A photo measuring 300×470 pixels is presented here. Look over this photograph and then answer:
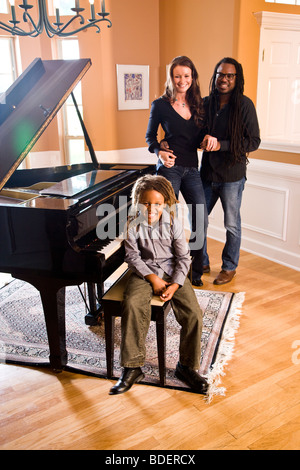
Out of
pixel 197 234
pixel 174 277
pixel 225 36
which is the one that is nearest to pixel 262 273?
pixel 197 234

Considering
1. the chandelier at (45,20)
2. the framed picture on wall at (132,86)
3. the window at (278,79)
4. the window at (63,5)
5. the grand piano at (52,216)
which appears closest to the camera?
the grand piano at (52,216)

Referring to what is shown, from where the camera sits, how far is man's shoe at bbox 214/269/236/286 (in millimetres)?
3246

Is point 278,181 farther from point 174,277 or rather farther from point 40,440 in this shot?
point 40,440

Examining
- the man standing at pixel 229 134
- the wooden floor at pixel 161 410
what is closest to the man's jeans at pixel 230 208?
the man standing at pixel 229 134

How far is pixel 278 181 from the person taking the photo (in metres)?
3.54

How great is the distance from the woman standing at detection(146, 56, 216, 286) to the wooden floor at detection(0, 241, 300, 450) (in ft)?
3.81

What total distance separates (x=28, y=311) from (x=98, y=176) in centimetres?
109

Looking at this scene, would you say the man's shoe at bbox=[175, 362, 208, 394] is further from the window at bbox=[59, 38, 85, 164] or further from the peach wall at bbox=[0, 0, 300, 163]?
the window at bbox=[59, 38, 85, 164]

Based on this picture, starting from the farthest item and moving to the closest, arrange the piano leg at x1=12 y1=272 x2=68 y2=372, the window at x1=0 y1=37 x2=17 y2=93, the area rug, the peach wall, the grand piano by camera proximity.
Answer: the window at x1=0 y1=37 x2=17 y2=93 → the peach wall → the area rug → the piano leg at x1=12 y1=272 x2=68 y2=372 → the grand piano

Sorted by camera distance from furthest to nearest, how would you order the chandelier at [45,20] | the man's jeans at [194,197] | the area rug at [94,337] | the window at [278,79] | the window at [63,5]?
the window at [63,5], the window at [278,79], the man's jeans at [194,197], the chandelier at [45,20], the area rug at [94,337]

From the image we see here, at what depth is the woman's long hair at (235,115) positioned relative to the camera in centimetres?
280

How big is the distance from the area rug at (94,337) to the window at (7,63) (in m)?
2.98

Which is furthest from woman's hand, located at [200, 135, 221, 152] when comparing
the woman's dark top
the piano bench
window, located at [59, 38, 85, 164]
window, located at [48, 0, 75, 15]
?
window, located at [48, 0, 75, 15]

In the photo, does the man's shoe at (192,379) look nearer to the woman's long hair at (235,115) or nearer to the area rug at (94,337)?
the area rug at (94,337)
